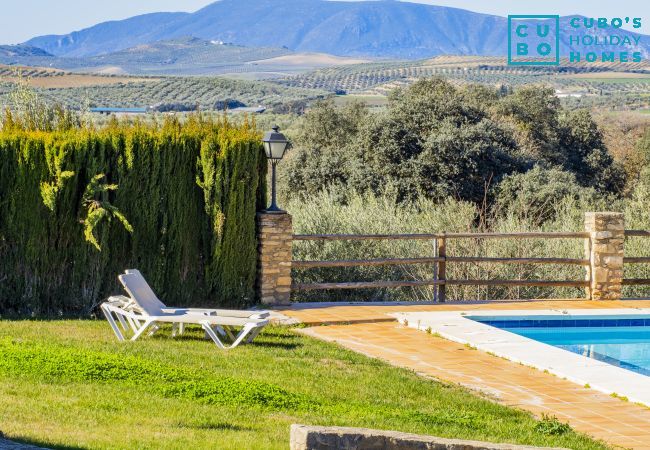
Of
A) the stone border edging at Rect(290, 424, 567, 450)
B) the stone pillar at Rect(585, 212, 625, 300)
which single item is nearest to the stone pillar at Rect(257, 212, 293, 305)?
the stone pillar at Rect(585, 212, 625, 300)

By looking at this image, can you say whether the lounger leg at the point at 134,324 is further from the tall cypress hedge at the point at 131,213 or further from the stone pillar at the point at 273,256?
the stone pillar at the point at 273,256

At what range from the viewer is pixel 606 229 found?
14891 millimetres

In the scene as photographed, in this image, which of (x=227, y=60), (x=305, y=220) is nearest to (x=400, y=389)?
(x=305, y=220)

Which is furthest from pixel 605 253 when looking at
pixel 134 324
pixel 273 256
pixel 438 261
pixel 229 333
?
pixel 134 324

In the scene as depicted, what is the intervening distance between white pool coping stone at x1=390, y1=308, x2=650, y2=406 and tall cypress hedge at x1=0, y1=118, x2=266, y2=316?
98.4 inches

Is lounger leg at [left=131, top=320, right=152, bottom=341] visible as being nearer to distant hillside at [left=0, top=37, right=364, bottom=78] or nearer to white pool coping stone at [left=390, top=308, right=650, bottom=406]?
white pool coping stone at [left=390, top=308, right=650, bottom=406]

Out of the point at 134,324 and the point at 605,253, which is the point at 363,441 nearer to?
the point at 134,324

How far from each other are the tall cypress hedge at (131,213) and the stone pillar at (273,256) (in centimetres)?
14

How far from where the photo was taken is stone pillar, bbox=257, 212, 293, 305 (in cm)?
1360

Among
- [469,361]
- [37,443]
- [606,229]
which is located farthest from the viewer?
[606,229]

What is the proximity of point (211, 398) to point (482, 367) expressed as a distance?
11.0ft

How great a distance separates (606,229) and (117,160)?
6.89 meters

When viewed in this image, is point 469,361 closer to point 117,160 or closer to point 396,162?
point 117,160

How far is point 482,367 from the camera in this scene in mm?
10273
